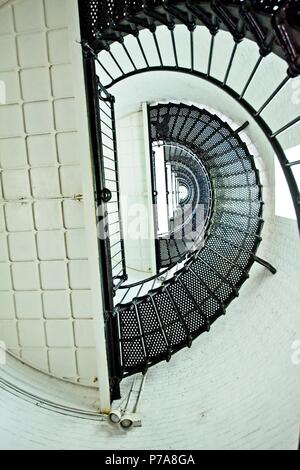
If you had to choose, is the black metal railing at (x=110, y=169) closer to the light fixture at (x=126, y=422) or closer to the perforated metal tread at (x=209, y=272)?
the perforated metal tread at (x=209, y=272)

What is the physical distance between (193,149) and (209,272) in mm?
2973

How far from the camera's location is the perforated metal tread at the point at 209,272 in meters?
Result: 3.85

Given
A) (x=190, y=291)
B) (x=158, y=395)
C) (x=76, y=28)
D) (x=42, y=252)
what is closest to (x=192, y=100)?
(x=76, y=28)

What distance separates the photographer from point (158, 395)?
3404mm

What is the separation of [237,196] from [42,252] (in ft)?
10.9

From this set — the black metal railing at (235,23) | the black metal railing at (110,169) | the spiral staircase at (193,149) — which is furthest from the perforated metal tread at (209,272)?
the black metal railing at (235,23)

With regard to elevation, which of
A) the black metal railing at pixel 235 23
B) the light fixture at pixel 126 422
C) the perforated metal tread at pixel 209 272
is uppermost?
the black metal railing at pixel 235 23

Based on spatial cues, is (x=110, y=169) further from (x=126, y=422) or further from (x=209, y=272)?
(x=126, y=422)

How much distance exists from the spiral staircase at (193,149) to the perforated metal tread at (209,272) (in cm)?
1

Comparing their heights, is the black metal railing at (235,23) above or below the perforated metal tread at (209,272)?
above

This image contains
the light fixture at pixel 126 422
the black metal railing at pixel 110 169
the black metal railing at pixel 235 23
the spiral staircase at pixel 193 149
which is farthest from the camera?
the black metal railing at pixel 110 169

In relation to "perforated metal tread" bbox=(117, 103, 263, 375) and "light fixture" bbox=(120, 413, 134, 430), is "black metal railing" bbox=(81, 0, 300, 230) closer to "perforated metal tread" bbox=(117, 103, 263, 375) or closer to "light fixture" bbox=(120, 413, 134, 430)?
"perforated metal tread" bbox=(117, 103, 263, 375)

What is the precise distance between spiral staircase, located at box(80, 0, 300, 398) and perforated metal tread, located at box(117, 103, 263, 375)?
1cm

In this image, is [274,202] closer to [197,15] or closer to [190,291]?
[190,291]
